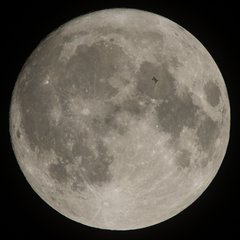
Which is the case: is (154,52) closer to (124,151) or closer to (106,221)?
(124,151)

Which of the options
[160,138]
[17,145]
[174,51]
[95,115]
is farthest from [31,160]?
[174,51]

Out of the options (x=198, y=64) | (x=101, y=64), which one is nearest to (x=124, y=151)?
(x=101, y=64)

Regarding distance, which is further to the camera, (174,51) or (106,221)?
(106,221)

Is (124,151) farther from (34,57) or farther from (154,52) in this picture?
(34,57)

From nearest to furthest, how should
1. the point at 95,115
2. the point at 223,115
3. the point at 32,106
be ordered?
the point at 95,115
the point at 32,106
the point at 223,115

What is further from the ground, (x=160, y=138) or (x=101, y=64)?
(x=101, y=64)

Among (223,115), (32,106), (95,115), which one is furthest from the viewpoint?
(223,115)

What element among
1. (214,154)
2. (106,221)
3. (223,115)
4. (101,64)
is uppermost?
(101,64)
